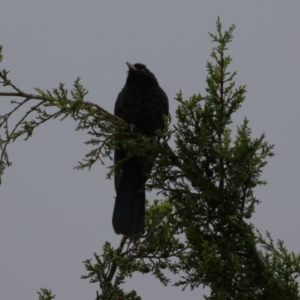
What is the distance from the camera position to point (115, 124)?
4.13m

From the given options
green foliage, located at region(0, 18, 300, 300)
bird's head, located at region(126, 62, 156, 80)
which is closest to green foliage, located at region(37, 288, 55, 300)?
green foliage, located at region(0, 18, 300, 300)

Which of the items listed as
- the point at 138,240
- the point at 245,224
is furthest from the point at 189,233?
the point at 138,240

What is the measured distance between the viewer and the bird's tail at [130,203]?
479 centimetres

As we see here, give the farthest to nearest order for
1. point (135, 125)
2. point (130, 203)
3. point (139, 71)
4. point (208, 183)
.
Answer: point (139, 71)
point (135, 125)
point (130, 203)
point (208, 183)

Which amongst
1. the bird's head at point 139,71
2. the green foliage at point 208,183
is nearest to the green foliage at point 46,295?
the green foliage at point 208,183

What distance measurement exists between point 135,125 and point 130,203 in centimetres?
61

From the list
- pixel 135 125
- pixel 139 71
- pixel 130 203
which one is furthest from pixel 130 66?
pixel 130 203

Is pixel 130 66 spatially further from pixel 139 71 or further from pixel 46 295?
pixel 46 295

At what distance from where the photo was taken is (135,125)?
5.18m

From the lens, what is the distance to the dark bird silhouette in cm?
490

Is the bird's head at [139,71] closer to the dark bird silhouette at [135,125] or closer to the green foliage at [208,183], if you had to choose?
the dark bird silhouette at [135,125]

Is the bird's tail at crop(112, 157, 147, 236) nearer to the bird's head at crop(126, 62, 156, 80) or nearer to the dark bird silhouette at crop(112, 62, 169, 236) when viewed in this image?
the dark bird silhouette at crop(112, 62, 169, 236)

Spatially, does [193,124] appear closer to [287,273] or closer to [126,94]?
[287,273]

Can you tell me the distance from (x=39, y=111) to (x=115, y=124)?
493 mm
